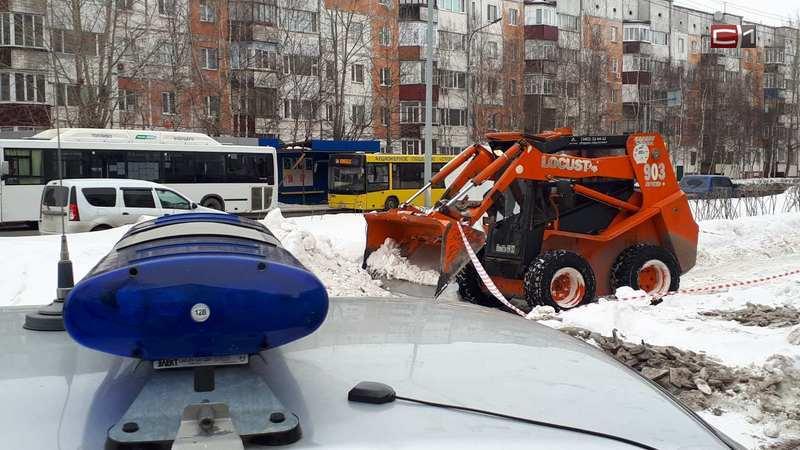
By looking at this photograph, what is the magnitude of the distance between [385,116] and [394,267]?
41.3 metres

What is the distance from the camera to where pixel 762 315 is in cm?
882

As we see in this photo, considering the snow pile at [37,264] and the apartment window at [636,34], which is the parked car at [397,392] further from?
the apartment window at [636,34]

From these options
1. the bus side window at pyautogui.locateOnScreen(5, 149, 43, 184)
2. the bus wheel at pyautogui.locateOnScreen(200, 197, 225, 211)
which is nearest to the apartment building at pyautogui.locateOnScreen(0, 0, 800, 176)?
the bus side window at pyautogui.locateOnScreen(5, 149, 43, 184)

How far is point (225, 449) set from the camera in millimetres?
1301

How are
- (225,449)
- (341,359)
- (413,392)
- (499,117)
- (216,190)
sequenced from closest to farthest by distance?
(225,449), (413,392), (341,359), (216,190), (499,117)

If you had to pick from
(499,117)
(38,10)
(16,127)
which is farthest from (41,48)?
(499,117)

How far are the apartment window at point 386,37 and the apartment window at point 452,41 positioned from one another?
16.1ft

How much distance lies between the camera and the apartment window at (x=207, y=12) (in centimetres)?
4383

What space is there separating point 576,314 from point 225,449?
791 centimetres

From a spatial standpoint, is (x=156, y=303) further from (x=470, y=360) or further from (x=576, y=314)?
(x=576, y=314)

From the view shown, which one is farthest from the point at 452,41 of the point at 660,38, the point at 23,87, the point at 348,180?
the point at 23,87

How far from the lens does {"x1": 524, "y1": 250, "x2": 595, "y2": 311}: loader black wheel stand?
34.1ft

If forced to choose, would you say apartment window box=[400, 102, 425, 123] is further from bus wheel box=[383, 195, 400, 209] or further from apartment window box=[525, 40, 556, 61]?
bus wheel box=[383, 195, 400, 209]

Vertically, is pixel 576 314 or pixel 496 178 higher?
pixel 496 178
